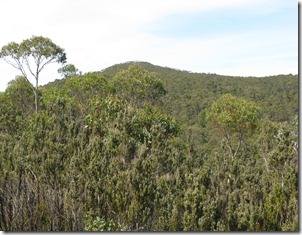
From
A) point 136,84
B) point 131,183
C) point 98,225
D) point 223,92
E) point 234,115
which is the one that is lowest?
point 98,225

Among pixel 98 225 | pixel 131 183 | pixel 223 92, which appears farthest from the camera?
pixel 223 92

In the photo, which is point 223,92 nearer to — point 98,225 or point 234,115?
point 234,115

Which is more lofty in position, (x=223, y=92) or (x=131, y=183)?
(x=223, y=92)

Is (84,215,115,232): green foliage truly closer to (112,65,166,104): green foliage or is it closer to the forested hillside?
the forested hillside

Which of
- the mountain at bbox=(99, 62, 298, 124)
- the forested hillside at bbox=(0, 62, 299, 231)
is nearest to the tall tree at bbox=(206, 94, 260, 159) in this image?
the forested hillside at bbox=(0, 62, 299, 231)

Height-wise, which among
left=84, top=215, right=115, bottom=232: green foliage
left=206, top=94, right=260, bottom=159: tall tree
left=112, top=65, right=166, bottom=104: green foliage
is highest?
left=112, top=65, right=166, bottom=104: green foliage

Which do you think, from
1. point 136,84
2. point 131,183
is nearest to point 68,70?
point 136,84

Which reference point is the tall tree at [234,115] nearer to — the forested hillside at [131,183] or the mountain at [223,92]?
the forested hillside at [131,183]

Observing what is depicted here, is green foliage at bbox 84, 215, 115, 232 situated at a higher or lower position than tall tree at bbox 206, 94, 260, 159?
lower

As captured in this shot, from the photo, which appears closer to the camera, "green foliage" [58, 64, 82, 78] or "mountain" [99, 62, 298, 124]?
"green foliage" [58, 64, 82, 78]

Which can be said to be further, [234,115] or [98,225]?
[234,115]

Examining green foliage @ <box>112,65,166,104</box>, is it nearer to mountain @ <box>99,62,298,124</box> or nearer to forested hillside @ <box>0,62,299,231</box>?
mountain @ <box>99,62,298,124</box>

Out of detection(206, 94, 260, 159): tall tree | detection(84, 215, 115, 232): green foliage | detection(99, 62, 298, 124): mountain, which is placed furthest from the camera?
detection(99, 62, 298, 124): mountain

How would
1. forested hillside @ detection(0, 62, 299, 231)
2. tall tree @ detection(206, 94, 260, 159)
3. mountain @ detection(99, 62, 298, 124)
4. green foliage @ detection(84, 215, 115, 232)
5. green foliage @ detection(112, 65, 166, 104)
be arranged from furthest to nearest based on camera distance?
mountain @ detection(99, 62, 298, 124) < green foliage @ detection(112, 65, 166, 104) < tall tree @ detection(206, 94, 260, 159) < green foliage @ detection(84, 215, 115, 232) < forested hillside @ detection(0, 62, 299, 231)
